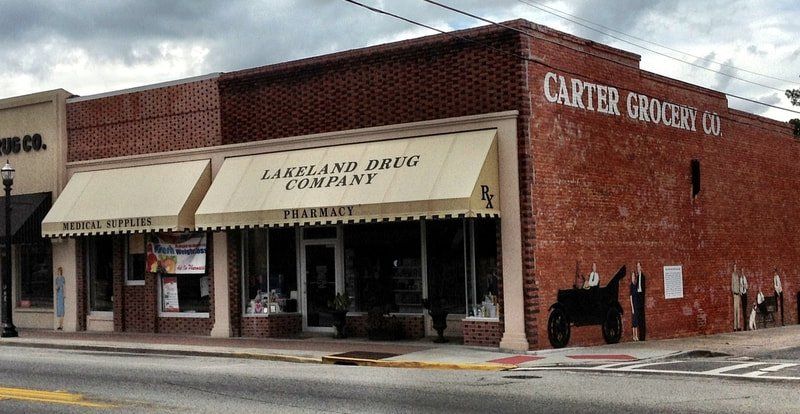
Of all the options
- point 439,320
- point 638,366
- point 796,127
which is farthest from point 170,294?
point 796,127

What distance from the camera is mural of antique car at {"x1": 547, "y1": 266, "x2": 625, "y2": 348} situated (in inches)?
747

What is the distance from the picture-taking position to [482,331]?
62.0ft

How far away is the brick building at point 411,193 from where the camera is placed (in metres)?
18.7

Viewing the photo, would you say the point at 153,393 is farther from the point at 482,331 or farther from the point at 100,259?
the point at 100,259

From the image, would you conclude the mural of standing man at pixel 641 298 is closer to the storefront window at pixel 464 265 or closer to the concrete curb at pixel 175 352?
the storefront window at pixel 464 265

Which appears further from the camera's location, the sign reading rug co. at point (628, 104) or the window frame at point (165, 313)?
the window frame at point (165, 313)

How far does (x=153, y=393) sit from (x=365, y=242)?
883cm

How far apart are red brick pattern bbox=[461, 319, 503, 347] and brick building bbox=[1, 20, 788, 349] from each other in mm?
42

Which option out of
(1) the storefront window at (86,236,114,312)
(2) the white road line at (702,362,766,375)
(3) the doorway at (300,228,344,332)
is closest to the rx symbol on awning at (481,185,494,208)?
(3) the doorway at (300,228,344,332)

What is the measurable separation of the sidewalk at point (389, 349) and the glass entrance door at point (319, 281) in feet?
2.55

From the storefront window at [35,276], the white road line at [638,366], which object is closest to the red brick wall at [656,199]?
the white road line at [638,366]

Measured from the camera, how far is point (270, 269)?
2261 centimetres

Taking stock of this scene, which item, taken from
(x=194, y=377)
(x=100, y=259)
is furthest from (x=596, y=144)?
(x=100, y=259)

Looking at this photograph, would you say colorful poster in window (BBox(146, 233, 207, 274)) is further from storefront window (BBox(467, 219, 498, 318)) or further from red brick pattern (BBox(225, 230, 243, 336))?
storefront window (BBox(467, 219, 498, 318))
